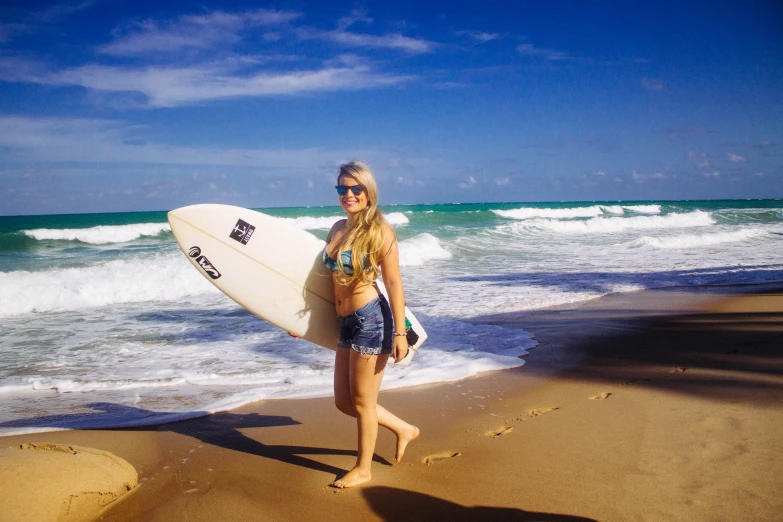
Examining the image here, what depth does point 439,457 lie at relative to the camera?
2951 millimetres

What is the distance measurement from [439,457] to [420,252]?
12362 millimetres

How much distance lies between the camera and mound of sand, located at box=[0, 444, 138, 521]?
2125 millimetres

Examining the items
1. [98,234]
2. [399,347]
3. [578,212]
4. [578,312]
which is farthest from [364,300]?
[578,212]

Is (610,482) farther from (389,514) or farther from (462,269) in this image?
(462,269)

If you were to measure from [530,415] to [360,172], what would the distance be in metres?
2.07

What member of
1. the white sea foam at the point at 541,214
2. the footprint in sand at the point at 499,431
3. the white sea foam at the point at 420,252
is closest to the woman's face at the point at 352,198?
the footprint in sand at the point at 499,431

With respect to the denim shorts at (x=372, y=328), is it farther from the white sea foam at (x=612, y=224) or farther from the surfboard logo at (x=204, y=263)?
the white sea foam at (x=612, y=224)

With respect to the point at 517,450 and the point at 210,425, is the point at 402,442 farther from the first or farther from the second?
the point at 210,425

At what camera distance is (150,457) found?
299cm

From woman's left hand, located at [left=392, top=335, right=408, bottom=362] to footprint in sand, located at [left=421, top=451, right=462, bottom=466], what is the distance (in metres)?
0.71

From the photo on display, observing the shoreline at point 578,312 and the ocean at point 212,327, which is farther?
the ocean at point 212,327

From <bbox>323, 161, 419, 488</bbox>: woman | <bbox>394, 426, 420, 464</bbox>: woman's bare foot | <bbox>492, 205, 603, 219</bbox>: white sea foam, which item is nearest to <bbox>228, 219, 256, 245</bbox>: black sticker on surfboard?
<bbox>323, 161, 419, 488</bbox>: woman

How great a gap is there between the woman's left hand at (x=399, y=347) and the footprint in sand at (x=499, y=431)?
104cm

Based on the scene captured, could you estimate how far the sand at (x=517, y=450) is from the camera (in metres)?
2.41
